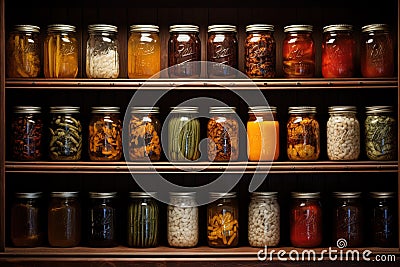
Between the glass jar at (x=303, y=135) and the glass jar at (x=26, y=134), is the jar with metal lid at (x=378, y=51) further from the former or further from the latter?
the glass jar at (x=26, y=134)

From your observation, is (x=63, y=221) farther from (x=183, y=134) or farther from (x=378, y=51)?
(x=378, y=51)

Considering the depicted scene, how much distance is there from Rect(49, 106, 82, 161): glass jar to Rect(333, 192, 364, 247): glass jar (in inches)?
39.2

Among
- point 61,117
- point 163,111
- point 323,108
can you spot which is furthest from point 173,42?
point 323,108

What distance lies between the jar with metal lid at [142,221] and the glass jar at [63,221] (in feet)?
0.67

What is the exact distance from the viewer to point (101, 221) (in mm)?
2445

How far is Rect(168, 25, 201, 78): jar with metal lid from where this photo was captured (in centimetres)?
245

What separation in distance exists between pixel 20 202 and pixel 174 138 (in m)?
0.62

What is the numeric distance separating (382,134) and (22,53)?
1.37m

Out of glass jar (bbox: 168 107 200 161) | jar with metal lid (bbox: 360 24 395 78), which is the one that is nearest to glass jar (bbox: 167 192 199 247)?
glass jar (bbox: 168 107 200 161)

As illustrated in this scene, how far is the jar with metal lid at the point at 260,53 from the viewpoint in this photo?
7.97 feet

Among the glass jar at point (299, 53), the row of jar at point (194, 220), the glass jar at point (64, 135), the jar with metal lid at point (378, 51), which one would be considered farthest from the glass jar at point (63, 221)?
the jar with metal lid at point (378, 51)

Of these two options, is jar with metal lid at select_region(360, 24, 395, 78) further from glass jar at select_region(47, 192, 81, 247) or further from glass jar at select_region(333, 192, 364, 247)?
glass jar at select_region(47, 192, 81, 247)

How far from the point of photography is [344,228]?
2430 mm

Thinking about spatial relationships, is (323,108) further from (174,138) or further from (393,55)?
(174,138)
